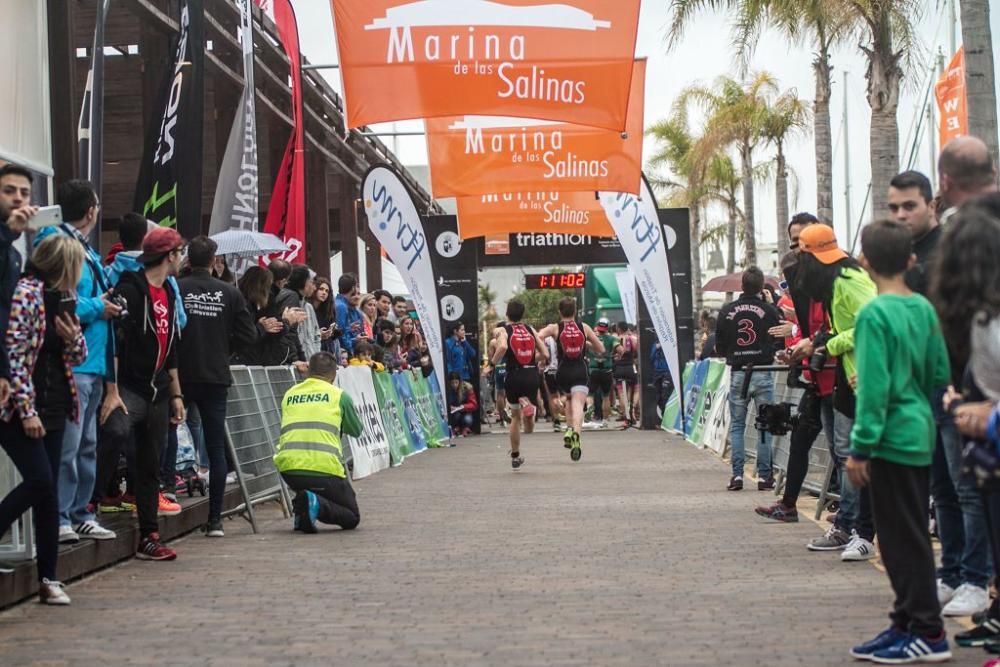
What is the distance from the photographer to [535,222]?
24594mm

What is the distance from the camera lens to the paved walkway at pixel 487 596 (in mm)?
6676

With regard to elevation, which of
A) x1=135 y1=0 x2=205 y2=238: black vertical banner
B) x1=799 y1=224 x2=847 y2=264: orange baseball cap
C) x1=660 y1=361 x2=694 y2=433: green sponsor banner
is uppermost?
x1=135 y1=0 x2=205 y2=238: black vertical banner

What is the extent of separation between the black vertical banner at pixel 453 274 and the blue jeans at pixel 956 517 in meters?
22.5

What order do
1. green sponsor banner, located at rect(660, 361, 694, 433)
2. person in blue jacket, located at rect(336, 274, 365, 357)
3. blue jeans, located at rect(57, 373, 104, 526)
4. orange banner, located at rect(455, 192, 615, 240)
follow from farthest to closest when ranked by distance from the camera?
green sponsor banner, located at rect(660, 361, 694, 433)
orange banner, located at rect(455, 192, 615, 240)
person in blue jacket, located at rect(336, 274, 365, 357)
blue jeans, located at rect(57, 373, 104, 526)

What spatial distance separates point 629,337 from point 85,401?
25.2 m

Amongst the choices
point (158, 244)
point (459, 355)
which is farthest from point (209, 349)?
point (459, 355)

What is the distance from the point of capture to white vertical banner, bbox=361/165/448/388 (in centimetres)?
2317

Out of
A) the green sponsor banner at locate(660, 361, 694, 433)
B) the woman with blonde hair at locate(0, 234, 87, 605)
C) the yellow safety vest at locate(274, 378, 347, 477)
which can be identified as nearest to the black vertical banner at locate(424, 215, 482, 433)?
the green sponsor banner at locate(660, 361, 694, 433)

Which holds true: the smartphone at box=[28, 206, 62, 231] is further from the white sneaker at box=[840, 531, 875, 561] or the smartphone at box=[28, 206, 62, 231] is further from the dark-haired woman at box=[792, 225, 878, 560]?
the white sneaker at box=[840, 531, 875, 561]

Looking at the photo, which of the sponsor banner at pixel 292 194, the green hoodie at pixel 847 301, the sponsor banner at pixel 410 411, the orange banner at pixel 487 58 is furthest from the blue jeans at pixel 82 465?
the sponsor banner at pixel 410 411

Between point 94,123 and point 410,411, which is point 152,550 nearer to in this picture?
point 94,123

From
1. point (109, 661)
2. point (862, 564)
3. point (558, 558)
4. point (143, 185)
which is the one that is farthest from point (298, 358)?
point (109, 661)

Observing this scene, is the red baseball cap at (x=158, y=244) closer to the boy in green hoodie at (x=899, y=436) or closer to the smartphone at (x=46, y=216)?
the smartphone at (x=46, y=216)

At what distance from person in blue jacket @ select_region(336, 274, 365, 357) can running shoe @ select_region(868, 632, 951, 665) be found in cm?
1323
